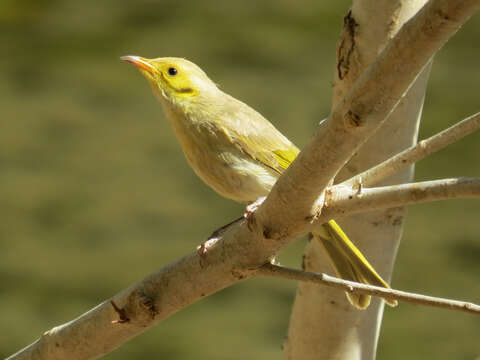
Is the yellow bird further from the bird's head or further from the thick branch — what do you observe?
the thick branch

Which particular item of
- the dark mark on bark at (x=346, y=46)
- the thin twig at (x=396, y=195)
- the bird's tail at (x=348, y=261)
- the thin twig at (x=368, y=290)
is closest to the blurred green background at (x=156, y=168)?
the bird's tail at (x=348, y=261)

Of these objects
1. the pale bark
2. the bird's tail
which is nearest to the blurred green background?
the pale bark

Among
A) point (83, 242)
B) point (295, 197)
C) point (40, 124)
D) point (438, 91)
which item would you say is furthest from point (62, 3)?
point (295, 197)

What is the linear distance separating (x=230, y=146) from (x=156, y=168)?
2.81m

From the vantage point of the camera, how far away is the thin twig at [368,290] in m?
1.25

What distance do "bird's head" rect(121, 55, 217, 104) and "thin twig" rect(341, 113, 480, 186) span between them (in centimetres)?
70

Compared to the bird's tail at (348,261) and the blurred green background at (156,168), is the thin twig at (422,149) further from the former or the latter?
the blurred green background at (156,168)

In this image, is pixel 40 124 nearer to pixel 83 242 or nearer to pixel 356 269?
pixel 83 242

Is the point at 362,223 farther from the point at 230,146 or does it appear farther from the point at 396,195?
the point at 396,195

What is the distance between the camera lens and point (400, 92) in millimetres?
1110

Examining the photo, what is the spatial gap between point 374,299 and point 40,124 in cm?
327

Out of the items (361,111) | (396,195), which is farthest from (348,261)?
(361,111)

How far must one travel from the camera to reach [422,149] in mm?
1388

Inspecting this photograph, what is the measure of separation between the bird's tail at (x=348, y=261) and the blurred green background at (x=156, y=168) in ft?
7.48
